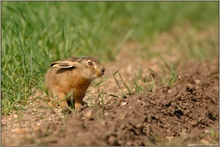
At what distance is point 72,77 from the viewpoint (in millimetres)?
7094

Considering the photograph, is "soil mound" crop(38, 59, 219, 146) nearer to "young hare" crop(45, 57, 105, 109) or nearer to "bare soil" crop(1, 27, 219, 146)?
"bare soil" crop(1, 27, 219, 146)

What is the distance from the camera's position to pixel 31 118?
21.6 ft

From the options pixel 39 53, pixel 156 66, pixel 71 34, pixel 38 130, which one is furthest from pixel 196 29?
pixel 38 130

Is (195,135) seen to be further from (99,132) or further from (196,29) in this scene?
(196,29)

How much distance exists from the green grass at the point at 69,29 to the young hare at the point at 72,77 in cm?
32

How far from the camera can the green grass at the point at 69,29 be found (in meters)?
7.48

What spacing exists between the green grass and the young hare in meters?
0.32

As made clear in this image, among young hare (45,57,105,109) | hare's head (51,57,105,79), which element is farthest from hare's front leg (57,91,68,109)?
hare's head (51,57,105,79)

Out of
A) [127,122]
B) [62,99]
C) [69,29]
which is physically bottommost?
[127,122]

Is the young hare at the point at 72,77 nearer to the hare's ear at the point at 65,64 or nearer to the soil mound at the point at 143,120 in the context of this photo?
the hare's ear at the point at 65,64

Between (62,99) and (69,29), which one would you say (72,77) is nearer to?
(62,99)

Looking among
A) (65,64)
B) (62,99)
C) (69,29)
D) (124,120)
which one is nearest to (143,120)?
(124,120)

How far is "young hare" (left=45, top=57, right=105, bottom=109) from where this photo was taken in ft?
23.1

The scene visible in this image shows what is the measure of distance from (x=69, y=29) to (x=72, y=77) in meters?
2.12
